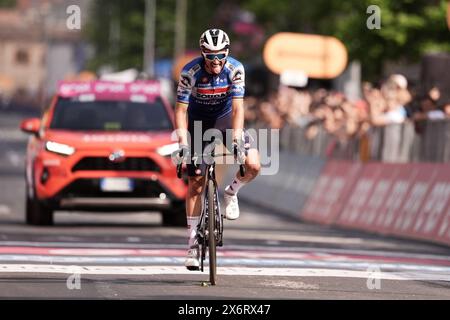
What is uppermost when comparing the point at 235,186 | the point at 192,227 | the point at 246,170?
the point at 246,170

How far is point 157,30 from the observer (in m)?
90.9

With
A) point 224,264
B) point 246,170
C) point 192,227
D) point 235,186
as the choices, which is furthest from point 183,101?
point 224,264

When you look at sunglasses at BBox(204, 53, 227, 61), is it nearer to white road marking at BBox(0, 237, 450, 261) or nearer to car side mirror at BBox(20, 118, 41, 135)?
white road marking at BBox(0, 237, 450, 261)

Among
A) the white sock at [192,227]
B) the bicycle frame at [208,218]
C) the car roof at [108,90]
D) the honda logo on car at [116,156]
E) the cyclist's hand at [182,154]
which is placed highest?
the cyclist's hand at [182,154]

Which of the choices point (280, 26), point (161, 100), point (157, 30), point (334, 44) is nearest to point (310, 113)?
point (334, 44)

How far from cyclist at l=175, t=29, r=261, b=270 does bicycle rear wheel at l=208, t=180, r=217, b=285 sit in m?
0.30

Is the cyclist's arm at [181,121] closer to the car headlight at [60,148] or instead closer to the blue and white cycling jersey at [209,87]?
the blue and white cycling jersey at [209,87]

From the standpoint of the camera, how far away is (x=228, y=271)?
45.5 ft

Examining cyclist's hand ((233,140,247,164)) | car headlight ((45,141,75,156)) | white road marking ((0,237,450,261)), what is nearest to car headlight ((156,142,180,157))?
car headlight ((45,141,75,156))

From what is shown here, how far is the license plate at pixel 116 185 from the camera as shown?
67.2 feet

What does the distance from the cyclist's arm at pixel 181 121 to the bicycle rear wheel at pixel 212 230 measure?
40 cm

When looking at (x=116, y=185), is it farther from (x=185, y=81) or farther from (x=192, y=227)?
(x=185, y=81)

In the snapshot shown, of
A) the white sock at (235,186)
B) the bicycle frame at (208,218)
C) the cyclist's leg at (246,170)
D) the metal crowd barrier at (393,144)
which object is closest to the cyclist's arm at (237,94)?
the cyclist's leg at (246,170)

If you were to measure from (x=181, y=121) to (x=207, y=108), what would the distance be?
29cm
